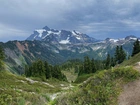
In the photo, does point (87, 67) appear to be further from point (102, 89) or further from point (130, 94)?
point (130, 94)

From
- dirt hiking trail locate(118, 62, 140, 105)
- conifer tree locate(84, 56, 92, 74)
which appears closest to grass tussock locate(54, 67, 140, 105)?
dirt hiking trail locate(118, 62, 140, 105)

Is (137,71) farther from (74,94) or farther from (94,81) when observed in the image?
(74,94)

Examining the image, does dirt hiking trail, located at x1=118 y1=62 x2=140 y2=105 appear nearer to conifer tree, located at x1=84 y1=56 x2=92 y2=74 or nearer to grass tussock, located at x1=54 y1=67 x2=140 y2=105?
grass tussock, located at x1=54 y1=67 x2=140 y2=105

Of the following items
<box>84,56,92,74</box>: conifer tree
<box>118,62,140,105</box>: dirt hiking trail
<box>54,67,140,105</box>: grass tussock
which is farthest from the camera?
<box>84,56,92,74</box>: conifer tree

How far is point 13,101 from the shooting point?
579 inches

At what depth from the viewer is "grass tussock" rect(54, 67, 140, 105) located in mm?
14072

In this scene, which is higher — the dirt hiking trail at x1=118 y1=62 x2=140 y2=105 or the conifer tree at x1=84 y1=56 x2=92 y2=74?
the dirt hiking trail at x1=118 y1=62 x2=140 y2=105

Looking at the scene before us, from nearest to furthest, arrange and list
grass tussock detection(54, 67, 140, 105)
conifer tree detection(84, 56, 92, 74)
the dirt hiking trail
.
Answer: the dirt hiking trail
grass tussock detection(54, 67, 140, 105)
conifer tree detection(84, 56, 92, 74)

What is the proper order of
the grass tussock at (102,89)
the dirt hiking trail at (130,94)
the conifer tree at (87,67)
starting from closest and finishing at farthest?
the dirt hiking trail at (130,94) < the grass tussock at (102,89) < the conifer tree at (87,67)

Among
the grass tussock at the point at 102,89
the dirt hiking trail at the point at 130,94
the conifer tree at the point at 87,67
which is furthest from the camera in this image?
the conifer tree at the point at 87,67

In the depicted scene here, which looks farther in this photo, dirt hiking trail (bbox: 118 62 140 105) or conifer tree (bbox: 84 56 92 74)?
conifer tree (bbox: 84 56 92 74)

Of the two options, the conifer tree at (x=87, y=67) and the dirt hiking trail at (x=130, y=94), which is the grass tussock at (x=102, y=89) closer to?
the dirt hiking trail at (x=130, y=94)

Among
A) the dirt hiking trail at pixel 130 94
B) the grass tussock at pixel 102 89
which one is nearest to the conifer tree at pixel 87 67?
the grass tussock at pixel 102 89

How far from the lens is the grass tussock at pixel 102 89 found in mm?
14072
